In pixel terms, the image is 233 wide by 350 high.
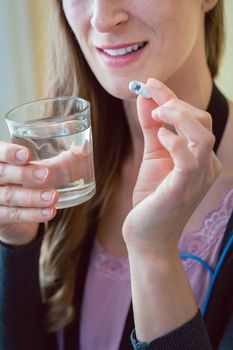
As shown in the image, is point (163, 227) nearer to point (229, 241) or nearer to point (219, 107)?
point (229, 241)

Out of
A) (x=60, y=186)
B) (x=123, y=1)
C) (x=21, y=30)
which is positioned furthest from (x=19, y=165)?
(x=21, y=30)

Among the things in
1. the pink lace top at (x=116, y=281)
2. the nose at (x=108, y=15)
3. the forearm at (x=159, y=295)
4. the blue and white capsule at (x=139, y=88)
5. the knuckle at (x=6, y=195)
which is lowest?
the pink lace top at (x=116, y=281)

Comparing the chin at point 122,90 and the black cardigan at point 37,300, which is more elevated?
the chin at point 122,90

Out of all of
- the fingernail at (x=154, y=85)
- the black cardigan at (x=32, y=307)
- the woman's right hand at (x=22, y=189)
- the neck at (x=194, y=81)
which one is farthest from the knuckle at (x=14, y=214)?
the neck at (x=194, y=81)

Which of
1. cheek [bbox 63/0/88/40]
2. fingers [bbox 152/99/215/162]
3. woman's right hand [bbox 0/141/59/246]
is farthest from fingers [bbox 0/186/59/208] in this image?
cheek [bbox 63/0/88/40]

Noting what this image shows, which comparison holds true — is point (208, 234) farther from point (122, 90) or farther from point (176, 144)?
point (176, 144)

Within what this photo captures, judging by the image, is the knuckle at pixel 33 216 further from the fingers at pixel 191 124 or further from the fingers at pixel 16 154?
the fingers at pixel 191 124
